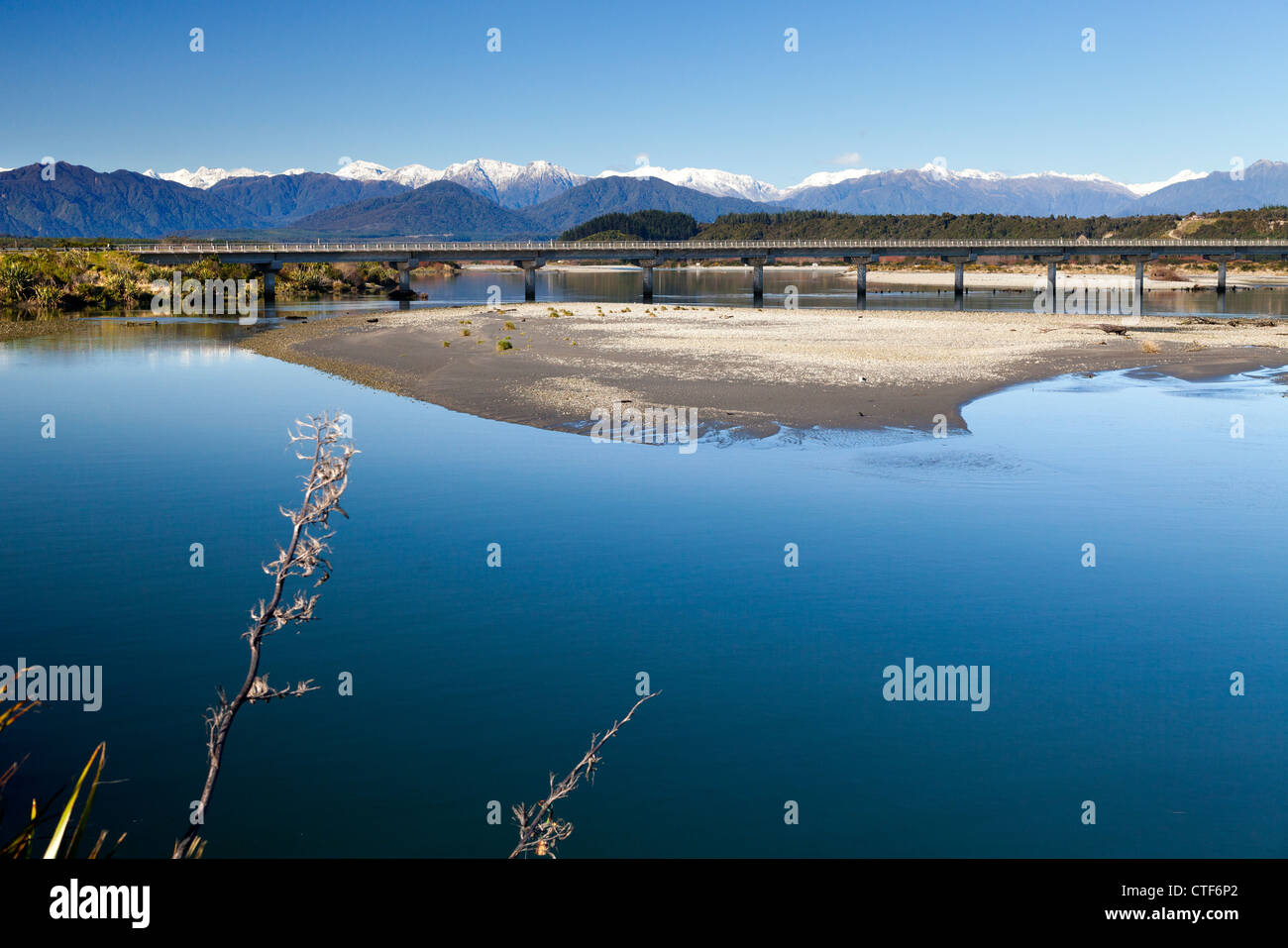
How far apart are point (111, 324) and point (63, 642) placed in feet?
211

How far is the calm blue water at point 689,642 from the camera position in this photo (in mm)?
→ 10898

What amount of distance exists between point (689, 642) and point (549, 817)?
528 centimetres

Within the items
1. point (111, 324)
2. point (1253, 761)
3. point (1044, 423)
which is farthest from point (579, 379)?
point (111, 324)

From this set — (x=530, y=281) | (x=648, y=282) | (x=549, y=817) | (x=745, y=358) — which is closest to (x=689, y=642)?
(x=549, y=817)

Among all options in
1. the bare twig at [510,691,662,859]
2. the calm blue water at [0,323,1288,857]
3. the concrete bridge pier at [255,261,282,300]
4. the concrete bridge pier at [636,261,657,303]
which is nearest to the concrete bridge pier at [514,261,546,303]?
the concrete bridge pier at [636,261,657,303]

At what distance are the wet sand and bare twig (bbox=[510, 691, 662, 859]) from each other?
21.3m

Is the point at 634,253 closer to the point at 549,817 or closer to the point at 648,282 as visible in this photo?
the point at 648,282

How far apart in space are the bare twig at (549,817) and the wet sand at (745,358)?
69.8ft

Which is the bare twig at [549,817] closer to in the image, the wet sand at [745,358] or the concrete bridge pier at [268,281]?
the wet sand at [745,358]

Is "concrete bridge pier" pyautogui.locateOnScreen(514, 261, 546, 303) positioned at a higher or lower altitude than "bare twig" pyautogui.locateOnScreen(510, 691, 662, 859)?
higher

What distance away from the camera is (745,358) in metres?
48.5

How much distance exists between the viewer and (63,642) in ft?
49.0

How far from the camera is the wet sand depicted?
1421 inches

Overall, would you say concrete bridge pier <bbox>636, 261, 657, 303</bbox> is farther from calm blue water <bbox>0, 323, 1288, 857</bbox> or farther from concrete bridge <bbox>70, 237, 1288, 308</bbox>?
calm blue water <bbox>0, 323, 1288, 857</bbox>
